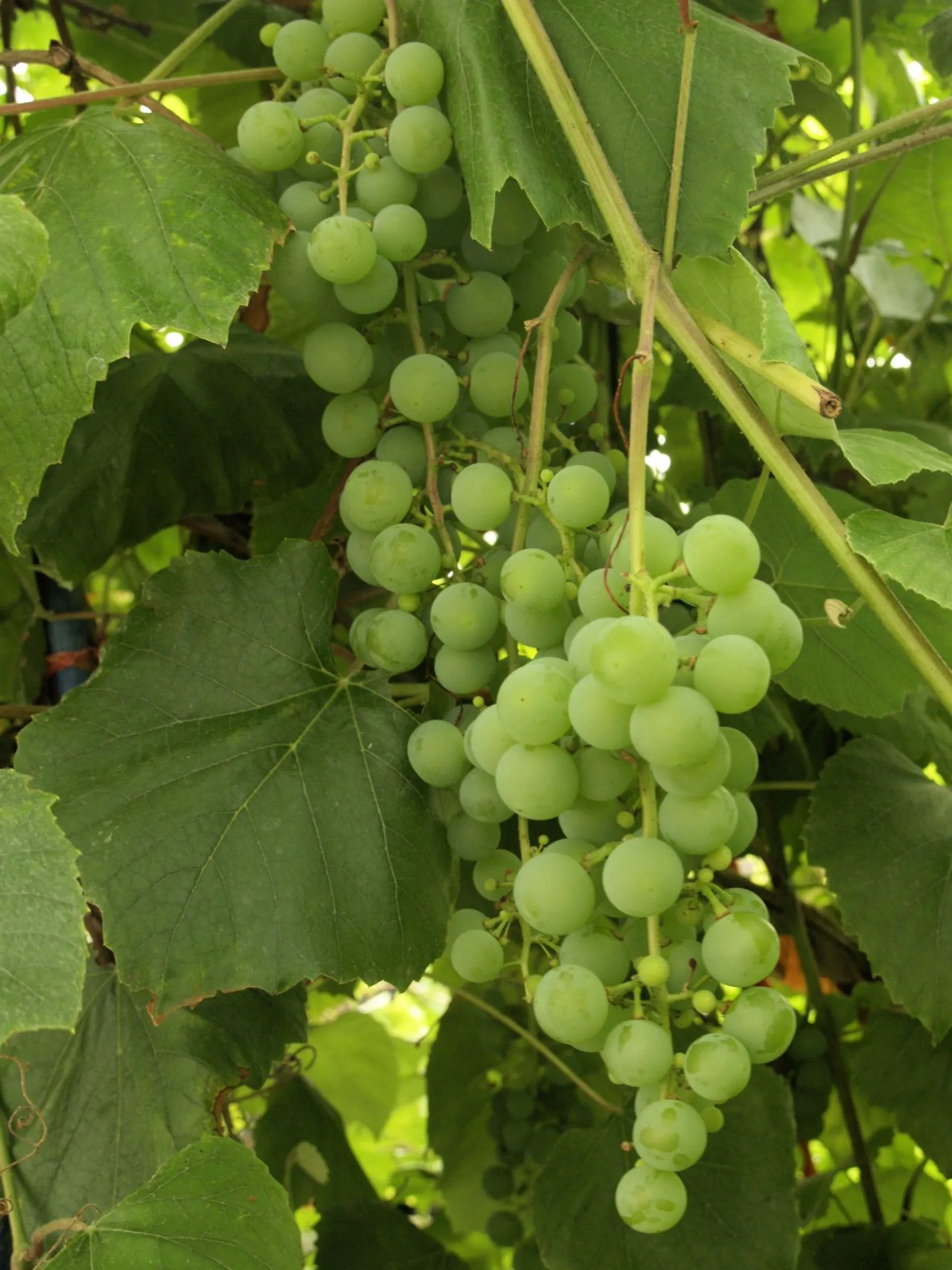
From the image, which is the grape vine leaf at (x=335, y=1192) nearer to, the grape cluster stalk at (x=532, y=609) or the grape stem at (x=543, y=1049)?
the grape stem at (x=543, y=1049)

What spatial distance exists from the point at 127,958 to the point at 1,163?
22.8 inches

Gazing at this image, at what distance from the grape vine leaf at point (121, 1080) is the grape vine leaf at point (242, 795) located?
0.46ft

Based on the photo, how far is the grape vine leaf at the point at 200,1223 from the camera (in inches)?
27.3

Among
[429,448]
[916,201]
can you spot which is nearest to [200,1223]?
[429,448]

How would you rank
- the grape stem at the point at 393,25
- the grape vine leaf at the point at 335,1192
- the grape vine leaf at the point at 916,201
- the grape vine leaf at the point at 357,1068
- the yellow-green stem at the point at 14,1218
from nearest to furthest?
the yellow-green stem at the point at 14,1218, the grape stem at the point at 393,25, the grape vine leaf at the point at 335,1192, the grape vine leaf at the point at 916,201, the grape vine leaf at the point at 357,1068

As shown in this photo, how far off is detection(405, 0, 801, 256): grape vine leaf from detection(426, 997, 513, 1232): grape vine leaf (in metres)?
1.08

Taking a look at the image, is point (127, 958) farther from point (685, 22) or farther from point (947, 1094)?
→ point (947, 1094)

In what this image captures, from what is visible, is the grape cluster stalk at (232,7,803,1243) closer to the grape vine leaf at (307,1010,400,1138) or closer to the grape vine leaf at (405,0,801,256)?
the grape vine leaf at (405,0,801,256)

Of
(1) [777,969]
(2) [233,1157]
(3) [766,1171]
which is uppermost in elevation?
(2) [233,1157]

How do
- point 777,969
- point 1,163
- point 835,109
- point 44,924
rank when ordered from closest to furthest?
point 44,924 → point 1,163 → point 835,109 → point 777,969

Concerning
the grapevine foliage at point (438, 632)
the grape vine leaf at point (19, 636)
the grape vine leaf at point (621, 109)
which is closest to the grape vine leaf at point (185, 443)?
the grapevine foliage at point (438, 632)

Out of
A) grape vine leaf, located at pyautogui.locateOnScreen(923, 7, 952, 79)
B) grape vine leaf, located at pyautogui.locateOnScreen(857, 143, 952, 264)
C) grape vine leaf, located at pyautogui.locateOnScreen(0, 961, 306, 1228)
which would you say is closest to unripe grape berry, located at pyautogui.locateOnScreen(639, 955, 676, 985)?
grape vine leaf, located at pyautogui.locateOnScreen(0, 961, 306, 1228)

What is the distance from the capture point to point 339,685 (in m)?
0.94

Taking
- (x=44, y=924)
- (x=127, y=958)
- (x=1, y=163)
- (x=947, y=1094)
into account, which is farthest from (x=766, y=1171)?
(x=1, y=163)
